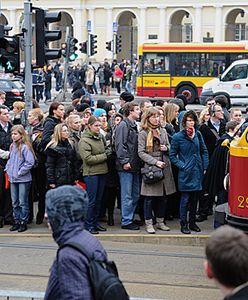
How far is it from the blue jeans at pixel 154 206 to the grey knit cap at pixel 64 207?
5.82 m

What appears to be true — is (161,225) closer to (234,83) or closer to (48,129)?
(48,129)

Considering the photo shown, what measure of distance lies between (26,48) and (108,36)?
62.2 meters

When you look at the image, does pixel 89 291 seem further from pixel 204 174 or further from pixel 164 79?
pixel 164 79

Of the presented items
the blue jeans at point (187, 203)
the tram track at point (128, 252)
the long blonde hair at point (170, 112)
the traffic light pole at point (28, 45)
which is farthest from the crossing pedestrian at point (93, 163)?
the traffic light pole at point (28, 45)

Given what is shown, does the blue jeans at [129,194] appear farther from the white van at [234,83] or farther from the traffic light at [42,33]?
the white van at [234,83]

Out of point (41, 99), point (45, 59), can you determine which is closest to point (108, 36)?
point (41, 99)

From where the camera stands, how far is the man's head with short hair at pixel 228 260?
3.20m

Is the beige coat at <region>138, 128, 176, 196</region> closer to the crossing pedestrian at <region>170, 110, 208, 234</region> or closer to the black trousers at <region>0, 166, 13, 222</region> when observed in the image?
the crossing pedestrian at <region>170, 110, 208, 234</region>

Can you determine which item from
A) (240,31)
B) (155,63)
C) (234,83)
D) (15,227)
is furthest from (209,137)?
(240,31)

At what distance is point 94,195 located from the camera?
985 cm

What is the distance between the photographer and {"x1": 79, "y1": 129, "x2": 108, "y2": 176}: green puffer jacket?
9711mm

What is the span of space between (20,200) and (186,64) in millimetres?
25291

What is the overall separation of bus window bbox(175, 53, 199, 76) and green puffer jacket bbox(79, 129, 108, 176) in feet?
81.8

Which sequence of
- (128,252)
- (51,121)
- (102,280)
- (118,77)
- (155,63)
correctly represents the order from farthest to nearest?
(118,77), (155,63), (51,121), (128,252), (102,280)
